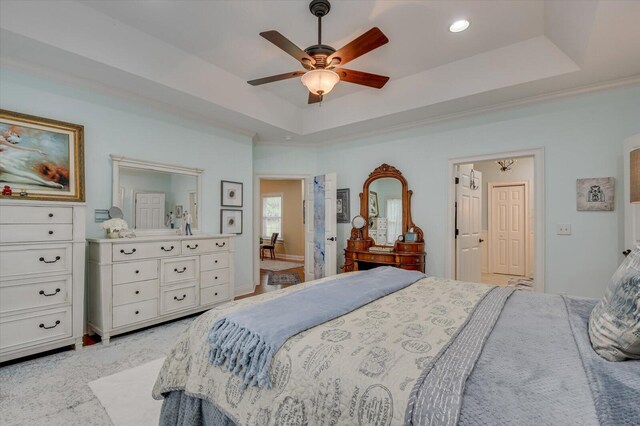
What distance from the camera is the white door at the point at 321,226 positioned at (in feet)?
15.9

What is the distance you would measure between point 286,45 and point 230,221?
9.21 ft

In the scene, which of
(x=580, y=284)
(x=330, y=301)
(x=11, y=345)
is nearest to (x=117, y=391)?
(x=11, y=345)

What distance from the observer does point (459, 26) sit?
2.72 m

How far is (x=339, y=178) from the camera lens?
16.7 feet

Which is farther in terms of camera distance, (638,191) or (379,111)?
(379,111)

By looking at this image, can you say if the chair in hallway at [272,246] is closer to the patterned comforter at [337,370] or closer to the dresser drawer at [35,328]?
the dresser drawer at [35,328]

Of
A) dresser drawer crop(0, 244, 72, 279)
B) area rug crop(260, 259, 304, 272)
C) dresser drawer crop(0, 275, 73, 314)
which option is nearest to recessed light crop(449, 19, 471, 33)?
dresser drawer crop(0, 244, 72, 279)

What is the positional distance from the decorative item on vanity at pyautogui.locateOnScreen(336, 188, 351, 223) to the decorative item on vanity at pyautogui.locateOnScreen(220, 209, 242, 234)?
5.28ft

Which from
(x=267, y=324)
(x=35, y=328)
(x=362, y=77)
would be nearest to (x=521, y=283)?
(x=362, y=77)

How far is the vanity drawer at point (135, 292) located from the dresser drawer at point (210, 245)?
0.48 m

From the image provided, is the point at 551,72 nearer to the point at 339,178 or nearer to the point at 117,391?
the point at 339,178

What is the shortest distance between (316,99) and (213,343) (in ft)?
7.98

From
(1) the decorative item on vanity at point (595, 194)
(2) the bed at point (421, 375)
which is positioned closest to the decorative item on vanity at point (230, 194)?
(2) the bed at point (421, 375)

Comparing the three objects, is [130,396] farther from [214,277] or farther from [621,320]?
[621,320]
